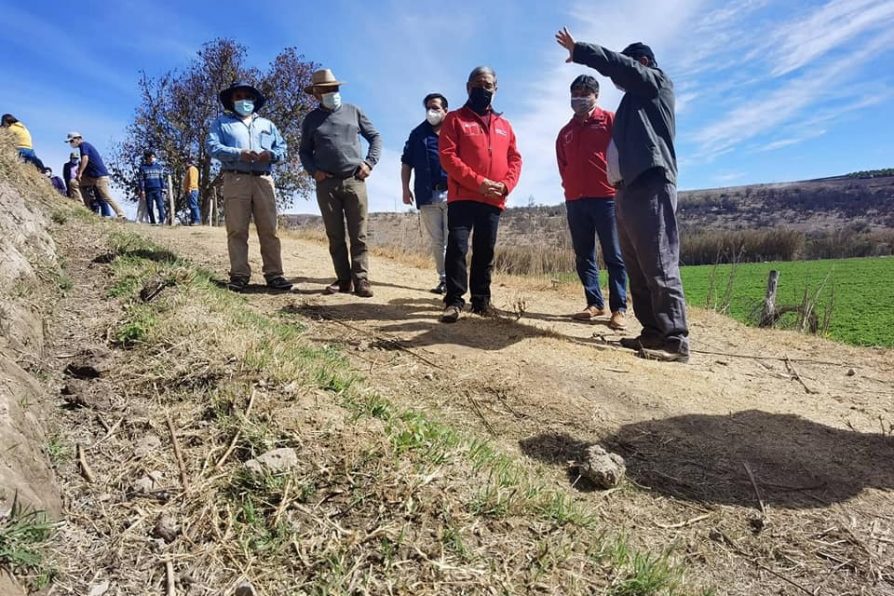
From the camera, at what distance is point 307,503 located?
196 centimetres

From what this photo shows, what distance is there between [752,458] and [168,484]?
2883 millimetres

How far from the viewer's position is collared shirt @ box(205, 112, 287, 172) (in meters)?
5.48

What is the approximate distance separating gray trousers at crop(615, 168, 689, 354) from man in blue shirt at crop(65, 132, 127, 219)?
1238 centimetres

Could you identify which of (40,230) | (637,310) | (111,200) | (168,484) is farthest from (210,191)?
(168,484)

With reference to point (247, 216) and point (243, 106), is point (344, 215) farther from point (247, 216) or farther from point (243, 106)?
point (243, 106)

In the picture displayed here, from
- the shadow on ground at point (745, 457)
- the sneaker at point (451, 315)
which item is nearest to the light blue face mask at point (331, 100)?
the sneaker at point (451, 315)

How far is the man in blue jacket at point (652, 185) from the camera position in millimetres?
4281

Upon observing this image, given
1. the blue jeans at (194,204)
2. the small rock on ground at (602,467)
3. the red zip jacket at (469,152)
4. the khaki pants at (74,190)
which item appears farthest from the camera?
the blue jeans at (194,204)

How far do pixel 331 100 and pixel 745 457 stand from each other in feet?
A: 15.8

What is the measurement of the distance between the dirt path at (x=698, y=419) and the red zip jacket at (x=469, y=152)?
120 cm

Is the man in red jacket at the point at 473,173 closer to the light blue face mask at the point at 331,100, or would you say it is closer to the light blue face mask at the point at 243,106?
the light blue face mask at the point at 331,100

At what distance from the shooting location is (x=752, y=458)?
302cm

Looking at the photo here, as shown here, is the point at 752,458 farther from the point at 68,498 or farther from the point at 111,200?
the point at 111,200

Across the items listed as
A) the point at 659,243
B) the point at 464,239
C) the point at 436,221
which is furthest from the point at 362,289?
the point at 659,243
